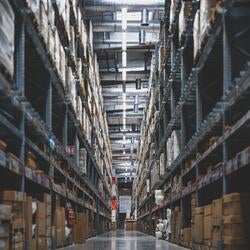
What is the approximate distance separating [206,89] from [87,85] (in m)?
5.98

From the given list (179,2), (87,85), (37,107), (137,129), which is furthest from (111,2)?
(137,129)

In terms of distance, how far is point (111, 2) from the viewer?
47.5 ft

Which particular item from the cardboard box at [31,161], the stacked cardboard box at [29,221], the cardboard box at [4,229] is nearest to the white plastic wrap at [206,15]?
the cardboard box at [31,161]

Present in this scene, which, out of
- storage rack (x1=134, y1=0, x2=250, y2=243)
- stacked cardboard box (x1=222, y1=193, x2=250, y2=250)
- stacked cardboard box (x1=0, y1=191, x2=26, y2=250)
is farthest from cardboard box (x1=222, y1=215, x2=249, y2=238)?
stacked cardboard box (x1=0, y1=191, x2=26, y2=250)

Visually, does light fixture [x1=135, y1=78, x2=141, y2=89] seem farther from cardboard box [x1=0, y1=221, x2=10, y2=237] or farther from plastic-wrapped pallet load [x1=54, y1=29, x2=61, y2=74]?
cardboard box [x1=0, y1=221, x2=10, y2=237]

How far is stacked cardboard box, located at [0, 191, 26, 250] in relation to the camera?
16.3 feet

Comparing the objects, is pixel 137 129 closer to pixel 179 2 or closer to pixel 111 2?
pixel 111 2

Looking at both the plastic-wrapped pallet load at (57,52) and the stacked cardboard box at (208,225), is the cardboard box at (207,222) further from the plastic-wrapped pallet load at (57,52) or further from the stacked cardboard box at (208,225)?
the plastic-wrapped pallet load at (57,52)

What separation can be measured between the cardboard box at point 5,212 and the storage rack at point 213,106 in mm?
2052

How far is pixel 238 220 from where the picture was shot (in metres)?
4.93

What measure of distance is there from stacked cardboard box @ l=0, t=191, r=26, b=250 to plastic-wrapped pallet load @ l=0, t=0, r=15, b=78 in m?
1.15

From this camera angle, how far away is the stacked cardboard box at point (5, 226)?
457cm

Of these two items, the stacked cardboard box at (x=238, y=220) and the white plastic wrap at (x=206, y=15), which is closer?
the stacked cardboard box at (x=238, y=220)

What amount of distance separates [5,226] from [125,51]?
1354cm
